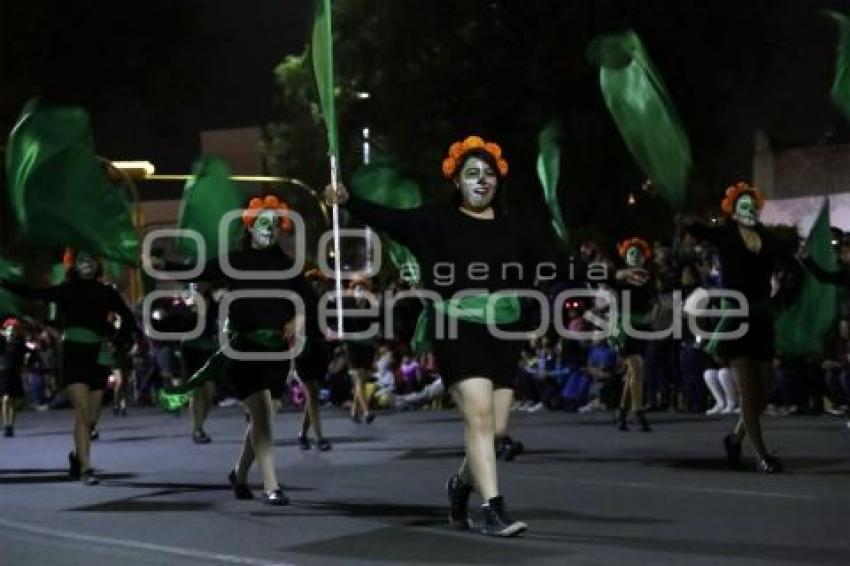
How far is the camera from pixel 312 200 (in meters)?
41.0

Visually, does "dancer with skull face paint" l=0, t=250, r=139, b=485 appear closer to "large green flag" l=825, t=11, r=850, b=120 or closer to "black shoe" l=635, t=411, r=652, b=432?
"large green flag" l=825, t=11, r=850, b=120

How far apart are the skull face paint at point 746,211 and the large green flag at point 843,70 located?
1076 millimetres

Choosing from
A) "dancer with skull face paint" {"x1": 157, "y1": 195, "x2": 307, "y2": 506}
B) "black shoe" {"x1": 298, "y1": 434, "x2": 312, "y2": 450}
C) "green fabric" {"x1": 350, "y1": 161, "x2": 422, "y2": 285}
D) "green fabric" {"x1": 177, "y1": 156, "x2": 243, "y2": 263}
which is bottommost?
"black shoe" {"x1": 298, "y1": 434, "x2": 312, "y2": 450}

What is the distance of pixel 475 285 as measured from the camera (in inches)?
310

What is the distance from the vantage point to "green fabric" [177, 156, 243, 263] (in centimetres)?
1243

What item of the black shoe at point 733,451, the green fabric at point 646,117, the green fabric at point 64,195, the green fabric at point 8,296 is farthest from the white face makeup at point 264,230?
the black shoe at point 733,451

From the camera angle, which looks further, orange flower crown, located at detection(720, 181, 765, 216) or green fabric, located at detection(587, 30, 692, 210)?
green fabric, located at detection(587, 30, 692, 210)

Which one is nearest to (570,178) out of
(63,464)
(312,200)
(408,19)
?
(408,19)

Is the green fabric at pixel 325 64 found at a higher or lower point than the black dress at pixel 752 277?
higher

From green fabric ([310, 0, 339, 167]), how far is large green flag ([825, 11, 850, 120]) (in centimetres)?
409

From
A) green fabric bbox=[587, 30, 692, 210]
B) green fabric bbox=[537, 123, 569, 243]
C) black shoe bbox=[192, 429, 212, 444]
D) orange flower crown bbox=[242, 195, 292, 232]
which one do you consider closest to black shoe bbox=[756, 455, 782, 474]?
green fabric bbox=[587, 30, 692, 210]

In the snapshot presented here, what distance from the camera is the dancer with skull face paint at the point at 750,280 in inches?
403

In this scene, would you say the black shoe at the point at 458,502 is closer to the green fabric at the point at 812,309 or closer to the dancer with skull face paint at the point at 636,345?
the green fabric at the point at 812,309

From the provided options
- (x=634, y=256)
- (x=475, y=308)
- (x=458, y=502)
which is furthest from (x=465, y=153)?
(x=634, y=256)
